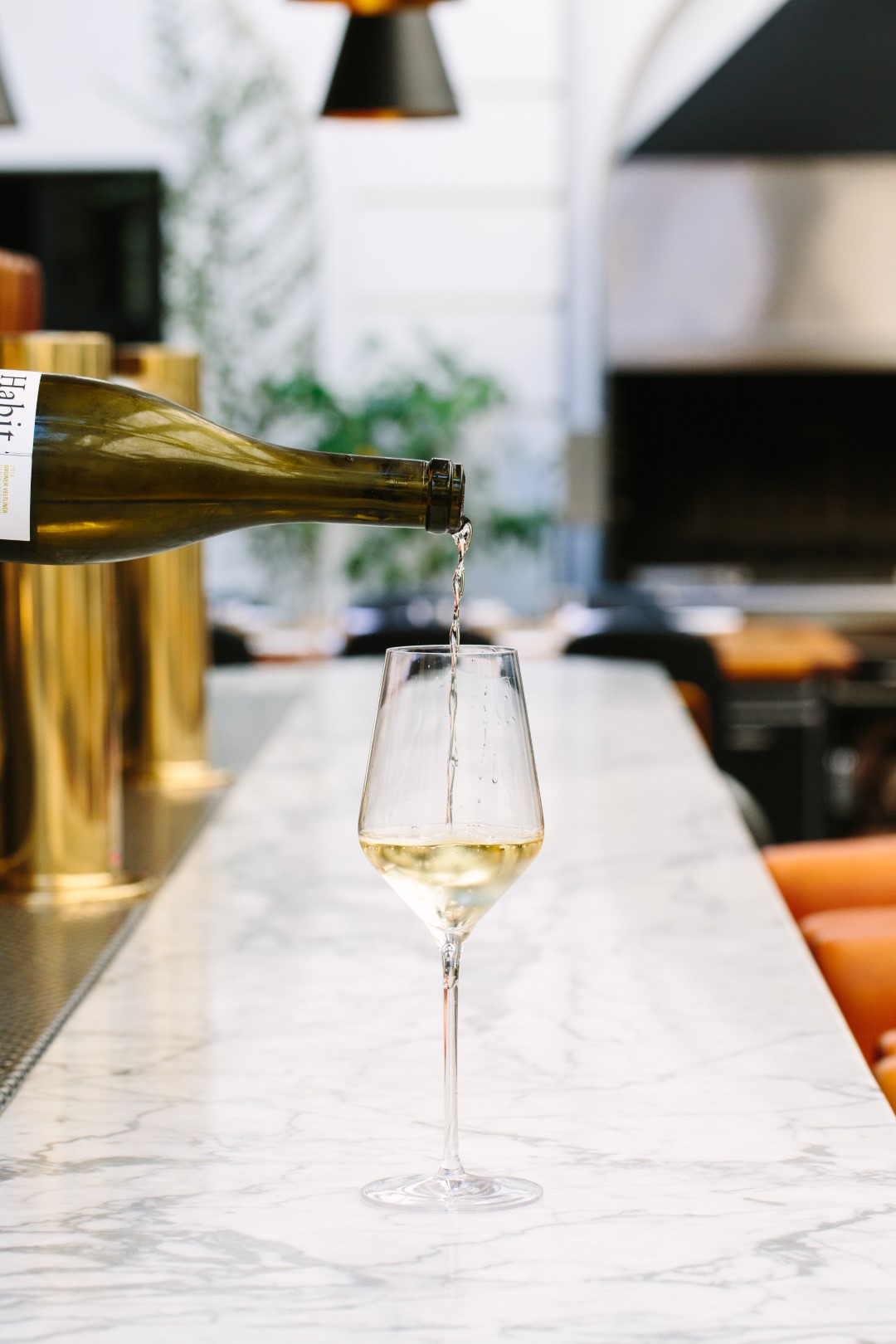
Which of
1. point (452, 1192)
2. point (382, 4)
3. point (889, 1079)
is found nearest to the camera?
point (452, 1192)

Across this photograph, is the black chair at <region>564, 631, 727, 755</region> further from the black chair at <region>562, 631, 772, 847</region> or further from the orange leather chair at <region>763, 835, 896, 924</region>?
the orange leather chair at <region>763, 835, 896, 924</region>

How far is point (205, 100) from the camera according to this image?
19.4 ft

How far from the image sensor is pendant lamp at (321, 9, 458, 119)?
2498 millimetres

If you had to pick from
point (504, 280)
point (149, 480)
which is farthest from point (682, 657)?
point (504, 280)

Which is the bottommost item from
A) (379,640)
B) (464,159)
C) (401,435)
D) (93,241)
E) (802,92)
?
(379,640)

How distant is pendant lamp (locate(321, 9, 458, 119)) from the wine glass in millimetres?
2027

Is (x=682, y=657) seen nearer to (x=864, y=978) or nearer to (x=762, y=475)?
(x=864, y=978)

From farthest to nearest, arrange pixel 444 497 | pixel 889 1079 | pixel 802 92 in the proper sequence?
1. pixel 802 92
2. pixel 889 1079
3. pixel 444 497

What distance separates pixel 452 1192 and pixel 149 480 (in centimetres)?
35

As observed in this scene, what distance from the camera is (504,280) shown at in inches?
238

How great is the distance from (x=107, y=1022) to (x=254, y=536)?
5260 millimetres

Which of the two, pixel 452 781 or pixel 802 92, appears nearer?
pixel 452 781

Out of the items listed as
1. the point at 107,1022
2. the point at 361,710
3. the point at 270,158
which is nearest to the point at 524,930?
the point at 107,1022

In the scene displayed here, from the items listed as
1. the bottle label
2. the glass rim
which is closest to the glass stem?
the glass rim
